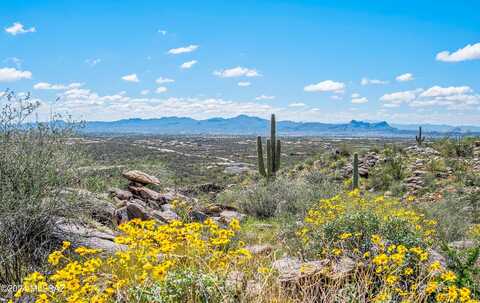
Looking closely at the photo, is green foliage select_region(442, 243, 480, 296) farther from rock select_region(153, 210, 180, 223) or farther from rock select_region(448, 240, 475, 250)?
rock select_region(153, 210, 180, 223)

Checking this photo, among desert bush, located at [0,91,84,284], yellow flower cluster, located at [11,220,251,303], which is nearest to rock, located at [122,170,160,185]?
desert bush, located at [0,91,84,284]

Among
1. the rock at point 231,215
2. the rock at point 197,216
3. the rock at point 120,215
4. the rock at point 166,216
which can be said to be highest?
the rock at point 120,215

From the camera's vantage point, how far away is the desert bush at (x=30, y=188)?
5.01m

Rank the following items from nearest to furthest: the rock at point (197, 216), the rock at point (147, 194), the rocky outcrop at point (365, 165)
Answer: the rock at point (197, 216)
the rock at point (147, 194)
the rocky outcrop at point (365, 165)

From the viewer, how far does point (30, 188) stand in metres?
5.63

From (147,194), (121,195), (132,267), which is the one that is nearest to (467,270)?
(132,267)

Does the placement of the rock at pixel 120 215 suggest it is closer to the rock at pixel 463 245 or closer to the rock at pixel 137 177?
the rock at pixel 137 177

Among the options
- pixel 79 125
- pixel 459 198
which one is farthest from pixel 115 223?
pixel 459 198

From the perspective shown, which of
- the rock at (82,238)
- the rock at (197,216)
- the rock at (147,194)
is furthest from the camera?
the rock at (147,194)

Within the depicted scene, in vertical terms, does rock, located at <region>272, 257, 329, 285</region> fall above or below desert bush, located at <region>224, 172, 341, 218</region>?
above

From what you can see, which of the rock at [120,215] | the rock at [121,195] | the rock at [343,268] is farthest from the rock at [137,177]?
the rock at [343,268]

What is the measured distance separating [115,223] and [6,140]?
291 centimetres

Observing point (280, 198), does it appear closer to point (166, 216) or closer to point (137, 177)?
point (166, 216)

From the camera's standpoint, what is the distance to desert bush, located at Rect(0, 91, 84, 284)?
5014 mm
